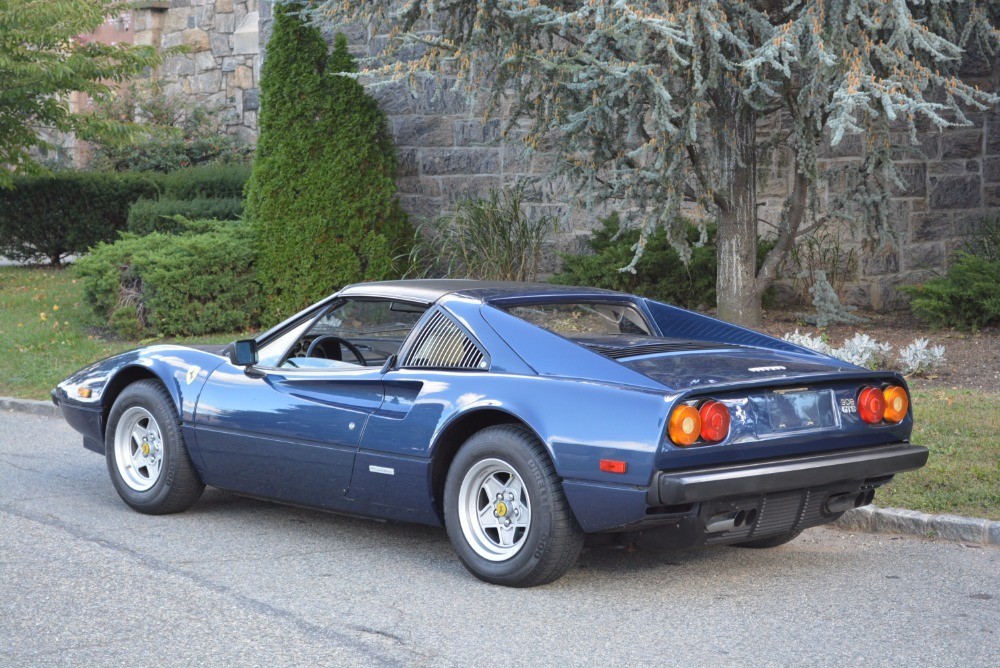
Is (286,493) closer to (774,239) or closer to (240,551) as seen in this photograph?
(240,551)

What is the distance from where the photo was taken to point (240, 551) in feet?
19.4

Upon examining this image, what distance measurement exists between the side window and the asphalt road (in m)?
0.89

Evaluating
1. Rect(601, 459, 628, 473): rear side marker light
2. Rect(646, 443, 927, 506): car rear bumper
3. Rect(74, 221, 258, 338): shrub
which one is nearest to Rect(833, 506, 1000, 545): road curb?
Rect(646, 443, 927, 506): car rear bumper

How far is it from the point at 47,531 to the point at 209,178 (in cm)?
1411

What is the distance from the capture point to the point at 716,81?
947 centimetres

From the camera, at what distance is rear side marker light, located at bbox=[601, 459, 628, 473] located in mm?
4805

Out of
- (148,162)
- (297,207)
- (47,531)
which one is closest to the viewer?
(47,531)

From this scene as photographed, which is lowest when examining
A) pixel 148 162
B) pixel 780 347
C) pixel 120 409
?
pixel 120 409

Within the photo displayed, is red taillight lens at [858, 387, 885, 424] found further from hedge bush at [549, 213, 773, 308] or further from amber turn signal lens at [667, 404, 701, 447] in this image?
hedge bush at [549, 213, 773, 308]

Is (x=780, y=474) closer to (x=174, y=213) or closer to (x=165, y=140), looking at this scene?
(x=174, y=213)

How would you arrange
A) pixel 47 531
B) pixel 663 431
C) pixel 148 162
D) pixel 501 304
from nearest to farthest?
1. pixel 663 431
2. pixel 501 304
3. pixel 47 531
4. pixel 148 162

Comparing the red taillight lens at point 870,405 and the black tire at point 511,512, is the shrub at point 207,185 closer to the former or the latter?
the black tire at point 511,512

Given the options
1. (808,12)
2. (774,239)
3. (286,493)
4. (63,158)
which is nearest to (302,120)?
(774,239)

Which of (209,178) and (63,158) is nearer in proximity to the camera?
(209,178)
